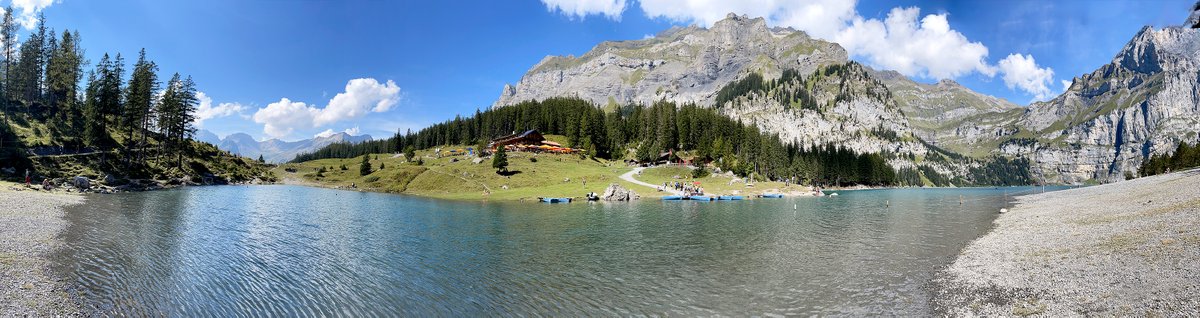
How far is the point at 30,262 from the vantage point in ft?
74.2

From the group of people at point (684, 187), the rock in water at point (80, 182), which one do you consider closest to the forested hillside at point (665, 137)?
the group of people at point (684, 187)

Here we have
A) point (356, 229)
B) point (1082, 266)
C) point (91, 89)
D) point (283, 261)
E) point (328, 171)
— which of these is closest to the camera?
point (1082, 266)

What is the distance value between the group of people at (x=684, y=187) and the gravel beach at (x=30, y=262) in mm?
80958

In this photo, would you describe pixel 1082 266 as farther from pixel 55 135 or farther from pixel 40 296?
pixel 55 135

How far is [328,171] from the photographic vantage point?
144 metres

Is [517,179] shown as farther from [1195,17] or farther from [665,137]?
[1195,17]

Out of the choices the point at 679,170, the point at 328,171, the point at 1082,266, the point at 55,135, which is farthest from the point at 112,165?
the point at 1082,266

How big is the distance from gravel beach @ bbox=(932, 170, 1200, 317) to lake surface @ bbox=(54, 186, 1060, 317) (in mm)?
1898

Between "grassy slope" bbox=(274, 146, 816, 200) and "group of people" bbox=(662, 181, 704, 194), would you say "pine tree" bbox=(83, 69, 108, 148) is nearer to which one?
"grassy slope" bbox=(274, 146, 816, 200)

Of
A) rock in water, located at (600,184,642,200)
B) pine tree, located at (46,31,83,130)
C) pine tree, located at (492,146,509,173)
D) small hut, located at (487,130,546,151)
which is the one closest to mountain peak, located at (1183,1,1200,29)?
rock in water, located at (600,184,642,200)

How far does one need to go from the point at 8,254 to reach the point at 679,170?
348ft

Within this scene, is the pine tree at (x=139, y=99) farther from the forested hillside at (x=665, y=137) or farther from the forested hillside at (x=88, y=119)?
the forested hillside at (x=665, y=137)

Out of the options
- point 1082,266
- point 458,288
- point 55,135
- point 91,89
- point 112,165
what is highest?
point 91,89

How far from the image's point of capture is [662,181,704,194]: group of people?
9138cm
